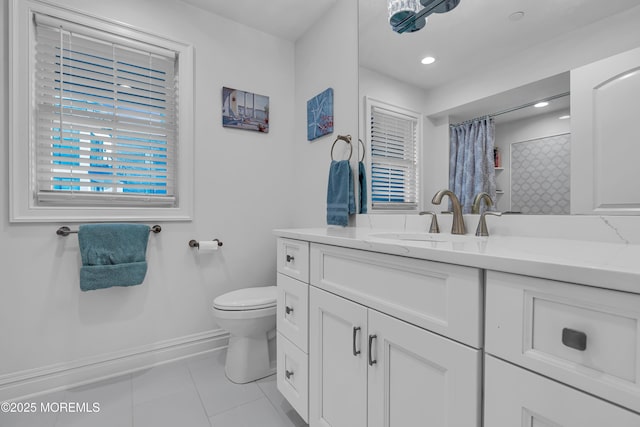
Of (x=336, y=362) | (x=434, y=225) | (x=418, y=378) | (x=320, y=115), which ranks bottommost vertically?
(x=336, y=362)

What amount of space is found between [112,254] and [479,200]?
194cm

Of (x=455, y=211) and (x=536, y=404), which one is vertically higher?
(x=455, y=211)

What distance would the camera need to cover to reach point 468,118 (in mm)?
1325

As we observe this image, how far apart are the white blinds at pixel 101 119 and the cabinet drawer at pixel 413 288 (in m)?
1.43

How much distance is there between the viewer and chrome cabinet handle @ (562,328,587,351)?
514 mm

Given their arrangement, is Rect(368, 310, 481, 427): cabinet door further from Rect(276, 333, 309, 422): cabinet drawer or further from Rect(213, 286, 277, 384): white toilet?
Rect(213, 286, 277, 384): white toilet

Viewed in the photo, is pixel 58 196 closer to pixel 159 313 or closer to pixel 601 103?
pixel 159 313

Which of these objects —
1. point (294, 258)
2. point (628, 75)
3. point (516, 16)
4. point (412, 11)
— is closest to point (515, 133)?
point (628, 75)

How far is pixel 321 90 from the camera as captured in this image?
2154mm

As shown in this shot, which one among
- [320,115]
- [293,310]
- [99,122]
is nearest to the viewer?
[293,310]

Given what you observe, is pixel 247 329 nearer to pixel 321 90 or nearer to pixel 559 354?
pixel 559 354

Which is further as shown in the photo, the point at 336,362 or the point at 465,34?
the point at 465,34

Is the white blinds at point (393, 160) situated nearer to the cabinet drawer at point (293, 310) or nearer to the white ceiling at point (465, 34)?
the white ceiling at point (465, 34)

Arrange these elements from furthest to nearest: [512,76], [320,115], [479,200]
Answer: [320,115] < [479,200] < [512,76]
